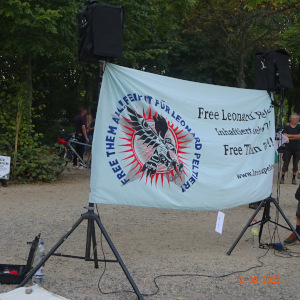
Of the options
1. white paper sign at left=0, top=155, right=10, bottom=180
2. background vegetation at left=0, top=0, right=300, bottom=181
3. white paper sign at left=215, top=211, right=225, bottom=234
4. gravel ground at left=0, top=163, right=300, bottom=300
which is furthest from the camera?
background vegetation at left=0, top=0, right=300, bottom=181

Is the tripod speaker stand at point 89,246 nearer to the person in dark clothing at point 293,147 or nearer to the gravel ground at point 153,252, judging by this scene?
the gravel ground at point 153,252

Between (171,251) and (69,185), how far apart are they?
6534mm

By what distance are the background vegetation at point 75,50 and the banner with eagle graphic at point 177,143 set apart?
424 cm

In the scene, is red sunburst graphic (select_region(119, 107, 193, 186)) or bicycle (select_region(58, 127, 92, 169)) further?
bicycle (select_region(58, 127, 92, 169))

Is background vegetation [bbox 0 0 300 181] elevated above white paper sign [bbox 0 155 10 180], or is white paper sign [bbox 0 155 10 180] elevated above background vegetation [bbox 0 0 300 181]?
background vegetation [bbox 0 0 300 181]

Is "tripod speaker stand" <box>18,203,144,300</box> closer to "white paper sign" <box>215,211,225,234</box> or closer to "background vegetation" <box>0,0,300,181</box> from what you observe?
"white paper sign" <box>215,211,225,234</box>

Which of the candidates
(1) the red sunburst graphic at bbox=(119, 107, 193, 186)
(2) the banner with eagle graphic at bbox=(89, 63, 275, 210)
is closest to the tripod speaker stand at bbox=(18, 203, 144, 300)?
(2) the banner with eagle graphic at bbox=(89, 63, 275, 210)

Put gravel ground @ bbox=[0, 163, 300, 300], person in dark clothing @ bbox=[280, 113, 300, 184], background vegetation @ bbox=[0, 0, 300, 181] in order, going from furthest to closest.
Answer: person in dark clothing @ bbox=[280, 113, 300, 184], background vegetation @ bbox=[0, 0, 300, 181], gravel ground @ bbox=[0, 163, 300, 300]

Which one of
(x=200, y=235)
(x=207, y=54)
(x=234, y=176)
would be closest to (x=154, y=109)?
(x=234, y=176)

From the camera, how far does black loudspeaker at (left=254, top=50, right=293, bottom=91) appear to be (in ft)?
21.8

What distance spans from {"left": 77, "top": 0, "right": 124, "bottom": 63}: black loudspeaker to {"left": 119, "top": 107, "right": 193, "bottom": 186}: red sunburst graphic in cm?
78

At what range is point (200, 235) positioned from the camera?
300 inches

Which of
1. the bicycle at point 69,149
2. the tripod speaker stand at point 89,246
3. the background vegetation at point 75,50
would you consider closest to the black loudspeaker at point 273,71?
the tripod speaker stand at point 89,246

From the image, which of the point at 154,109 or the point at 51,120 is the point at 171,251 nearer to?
the point at 154,109
